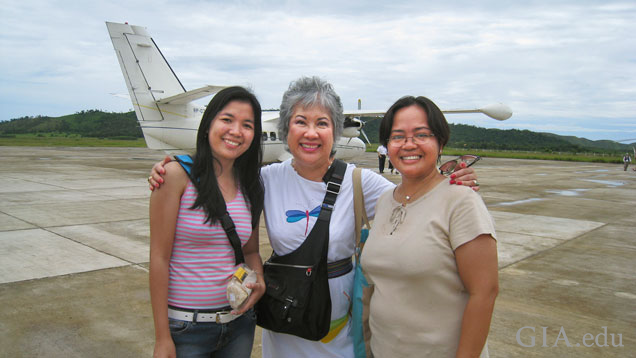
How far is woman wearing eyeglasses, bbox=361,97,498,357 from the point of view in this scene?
1546 mm

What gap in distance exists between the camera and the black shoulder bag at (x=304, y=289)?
75.6 inches

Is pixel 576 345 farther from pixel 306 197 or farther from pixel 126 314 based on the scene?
pixel 126 314

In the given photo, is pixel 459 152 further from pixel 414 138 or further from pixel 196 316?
pixel 196 316

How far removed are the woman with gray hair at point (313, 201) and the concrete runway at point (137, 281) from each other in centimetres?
163

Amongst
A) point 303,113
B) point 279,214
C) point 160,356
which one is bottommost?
point 160,356

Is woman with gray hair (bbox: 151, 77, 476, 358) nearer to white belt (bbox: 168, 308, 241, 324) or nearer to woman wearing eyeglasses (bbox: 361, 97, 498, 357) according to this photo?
woman wearing eyeglasses (bbox: 361, 97, 498, 357)

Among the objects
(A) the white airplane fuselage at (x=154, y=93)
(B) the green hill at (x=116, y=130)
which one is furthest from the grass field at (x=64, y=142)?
(A) the white airplane fuselage at (x=154, y=93)

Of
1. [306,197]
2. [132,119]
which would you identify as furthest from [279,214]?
[132,119]

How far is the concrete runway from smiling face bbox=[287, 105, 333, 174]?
2112 millimetres

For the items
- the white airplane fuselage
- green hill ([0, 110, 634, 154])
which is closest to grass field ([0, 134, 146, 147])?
green hill ([0, 110, 634, 154])

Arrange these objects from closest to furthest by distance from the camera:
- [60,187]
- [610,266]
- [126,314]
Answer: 1. [126,314]
2. [610,266]
3. [60,187]

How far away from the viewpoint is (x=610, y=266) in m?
5.95

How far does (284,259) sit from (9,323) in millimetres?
3269

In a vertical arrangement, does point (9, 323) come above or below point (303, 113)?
below
